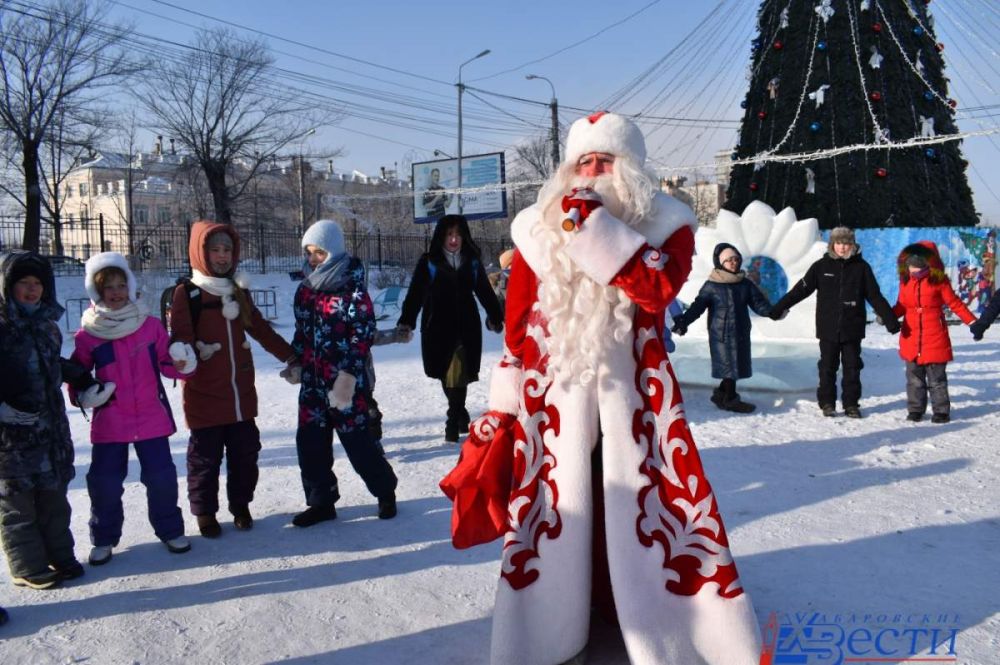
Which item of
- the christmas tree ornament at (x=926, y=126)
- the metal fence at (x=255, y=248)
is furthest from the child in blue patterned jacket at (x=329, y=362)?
the metal fence at (x=255, y=248)

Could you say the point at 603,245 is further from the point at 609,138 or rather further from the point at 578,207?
the point at 609,138

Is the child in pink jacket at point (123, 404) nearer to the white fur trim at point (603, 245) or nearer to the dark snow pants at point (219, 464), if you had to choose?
the dark snow pants at point (219, 464)

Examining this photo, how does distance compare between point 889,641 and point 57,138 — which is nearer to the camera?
point 889,641

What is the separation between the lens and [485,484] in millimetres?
2564

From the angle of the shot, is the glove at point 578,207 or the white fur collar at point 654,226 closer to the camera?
the glove at point 578,207

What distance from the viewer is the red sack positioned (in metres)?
2.57

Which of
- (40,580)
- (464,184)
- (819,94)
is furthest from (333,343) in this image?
(464,184)

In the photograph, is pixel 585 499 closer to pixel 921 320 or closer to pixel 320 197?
pixel 921 320

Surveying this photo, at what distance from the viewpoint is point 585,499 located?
Result: 2436mm

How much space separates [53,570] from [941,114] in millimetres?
14036

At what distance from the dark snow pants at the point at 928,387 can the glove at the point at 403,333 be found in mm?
4392

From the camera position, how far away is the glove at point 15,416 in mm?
3168

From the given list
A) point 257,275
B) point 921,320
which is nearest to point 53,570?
point 921,320

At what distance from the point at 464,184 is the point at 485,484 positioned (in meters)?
25.3
